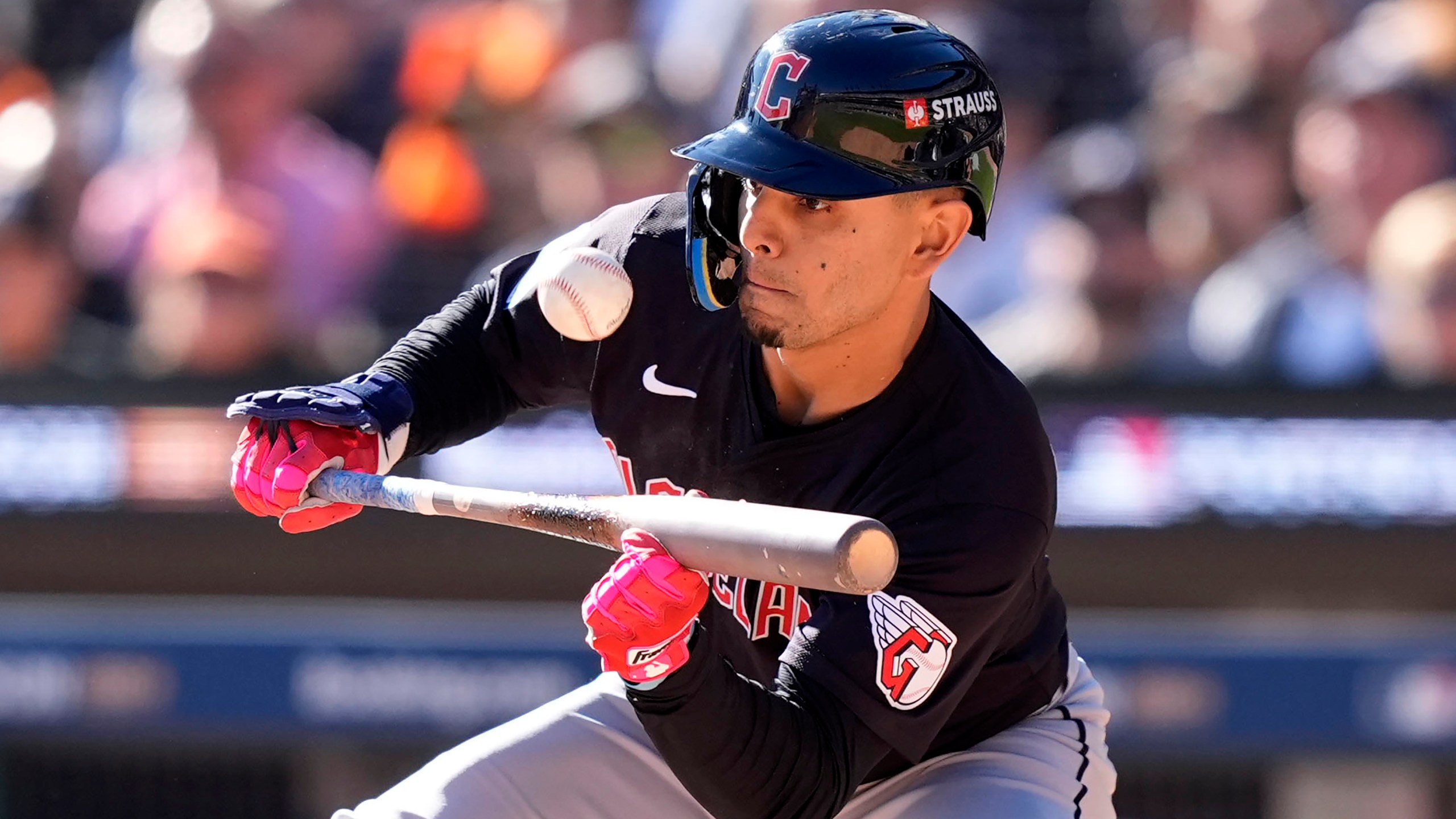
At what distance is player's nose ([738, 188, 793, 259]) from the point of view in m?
2.55

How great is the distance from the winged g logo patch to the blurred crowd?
9.18 ft

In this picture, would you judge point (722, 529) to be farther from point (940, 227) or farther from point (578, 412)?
point (578, 412)

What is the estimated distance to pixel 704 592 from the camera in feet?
7.06

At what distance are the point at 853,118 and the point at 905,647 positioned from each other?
27.7 inches

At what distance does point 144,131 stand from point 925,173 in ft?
14.3

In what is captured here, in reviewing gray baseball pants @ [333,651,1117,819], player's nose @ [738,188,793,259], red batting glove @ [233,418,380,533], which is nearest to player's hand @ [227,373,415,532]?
red batting glove @ [233,418,380,533]

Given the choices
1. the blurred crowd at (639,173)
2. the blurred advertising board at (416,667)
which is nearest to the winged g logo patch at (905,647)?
the blurred advertising board at (416,667)

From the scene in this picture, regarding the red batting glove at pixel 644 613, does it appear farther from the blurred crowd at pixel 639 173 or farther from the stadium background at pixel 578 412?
the blurred crowd at pixel 639 173

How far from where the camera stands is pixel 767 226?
8.39 ft

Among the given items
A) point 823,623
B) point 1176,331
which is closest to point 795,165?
point 823,623

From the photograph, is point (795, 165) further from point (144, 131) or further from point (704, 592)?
point (144, 131)

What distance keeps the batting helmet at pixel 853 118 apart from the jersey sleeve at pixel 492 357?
375 millimetres

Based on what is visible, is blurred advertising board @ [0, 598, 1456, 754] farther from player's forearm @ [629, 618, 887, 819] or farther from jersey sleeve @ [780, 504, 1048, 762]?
player's forearm @ [629, 618, 887, 819]

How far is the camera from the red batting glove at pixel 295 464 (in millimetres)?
2678
